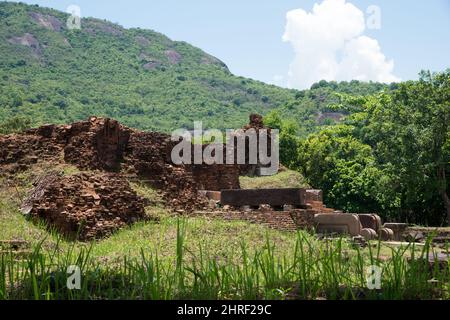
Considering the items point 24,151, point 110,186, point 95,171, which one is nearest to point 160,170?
point 95,171

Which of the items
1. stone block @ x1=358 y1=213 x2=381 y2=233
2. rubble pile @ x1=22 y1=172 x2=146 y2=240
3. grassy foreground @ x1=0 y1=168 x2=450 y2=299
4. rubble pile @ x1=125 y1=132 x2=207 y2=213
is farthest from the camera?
rubble pile @ x1=125 y1=132 x2=207 y2=213

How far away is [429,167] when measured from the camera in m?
23.0

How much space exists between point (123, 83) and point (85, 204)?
2886 inches

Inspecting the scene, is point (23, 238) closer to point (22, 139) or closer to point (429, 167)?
point (22, 139)

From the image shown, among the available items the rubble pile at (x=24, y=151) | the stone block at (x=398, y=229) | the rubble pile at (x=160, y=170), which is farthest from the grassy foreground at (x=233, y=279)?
the stone block at (x=398, y=229)

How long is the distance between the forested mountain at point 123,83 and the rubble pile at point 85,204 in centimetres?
3717

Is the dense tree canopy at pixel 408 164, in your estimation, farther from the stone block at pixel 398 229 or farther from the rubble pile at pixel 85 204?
the rubble pile at pixel 85 204

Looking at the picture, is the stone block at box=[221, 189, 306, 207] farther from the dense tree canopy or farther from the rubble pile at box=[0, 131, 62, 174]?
the dense tree canopy

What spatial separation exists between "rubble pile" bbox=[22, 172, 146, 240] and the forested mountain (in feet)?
122

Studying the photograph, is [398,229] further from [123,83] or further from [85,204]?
[123,83]

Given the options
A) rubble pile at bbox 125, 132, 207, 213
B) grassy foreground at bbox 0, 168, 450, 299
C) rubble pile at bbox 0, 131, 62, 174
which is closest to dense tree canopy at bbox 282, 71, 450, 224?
rubble pile at bbox 125, 132, 207, 213

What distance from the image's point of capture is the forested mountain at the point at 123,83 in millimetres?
64562

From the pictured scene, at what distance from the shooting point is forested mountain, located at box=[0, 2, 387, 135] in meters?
64.6
